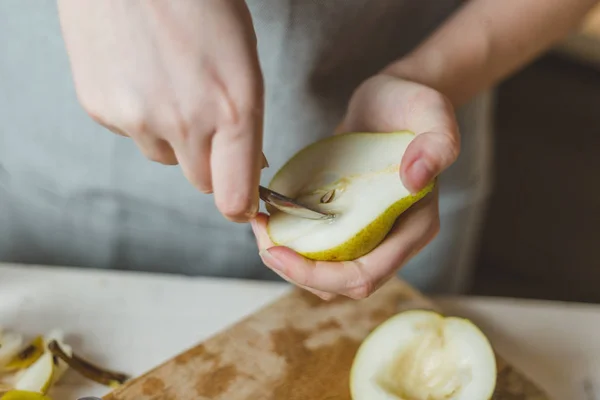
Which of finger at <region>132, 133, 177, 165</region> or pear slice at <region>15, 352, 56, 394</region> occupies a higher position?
finger at <region>132, 133, 177, 165</region>

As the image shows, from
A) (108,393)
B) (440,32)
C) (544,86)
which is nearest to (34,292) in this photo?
(108,393)

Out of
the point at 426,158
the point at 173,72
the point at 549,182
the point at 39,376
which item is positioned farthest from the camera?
the point at 549,182

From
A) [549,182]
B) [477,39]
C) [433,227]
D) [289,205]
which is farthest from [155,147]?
[549,182]

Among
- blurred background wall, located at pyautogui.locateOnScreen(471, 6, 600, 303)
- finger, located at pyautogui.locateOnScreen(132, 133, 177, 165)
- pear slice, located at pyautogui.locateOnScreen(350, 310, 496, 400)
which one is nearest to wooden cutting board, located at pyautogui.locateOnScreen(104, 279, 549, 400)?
pear slice, located at pyautogui.locateOnScreen(350, 310, 496, 400)

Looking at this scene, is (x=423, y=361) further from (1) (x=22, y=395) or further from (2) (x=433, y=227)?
(1) (x=22, y=395)

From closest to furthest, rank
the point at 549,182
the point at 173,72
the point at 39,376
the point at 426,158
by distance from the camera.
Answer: the point at 173,72, the point at 426,158, the point at 39,376, the point at 549,182

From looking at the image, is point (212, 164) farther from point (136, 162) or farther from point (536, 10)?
point (536, 10)

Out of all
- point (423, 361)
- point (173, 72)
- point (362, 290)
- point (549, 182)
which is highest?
point (173, 72)

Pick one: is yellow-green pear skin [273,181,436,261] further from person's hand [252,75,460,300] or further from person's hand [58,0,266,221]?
person's hand [58,0,266,221]
